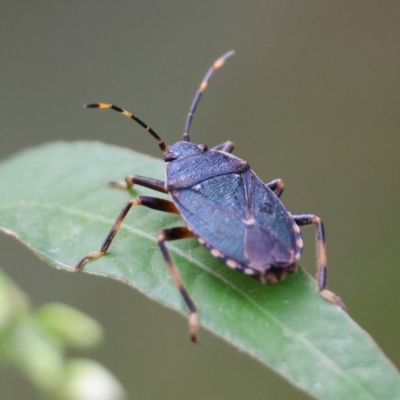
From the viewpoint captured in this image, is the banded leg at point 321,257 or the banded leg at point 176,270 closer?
the banded leg at point 176,270

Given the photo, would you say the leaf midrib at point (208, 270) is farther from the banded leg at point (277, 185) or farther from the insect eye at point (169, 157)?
the banded leg at point (277, 185)

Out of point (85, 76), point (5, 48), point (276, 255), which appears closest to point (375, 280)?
point (85, 76)

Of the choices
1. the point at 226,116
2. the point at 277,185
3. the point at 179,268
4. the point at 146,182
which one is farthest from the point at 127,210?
the point at 226,116

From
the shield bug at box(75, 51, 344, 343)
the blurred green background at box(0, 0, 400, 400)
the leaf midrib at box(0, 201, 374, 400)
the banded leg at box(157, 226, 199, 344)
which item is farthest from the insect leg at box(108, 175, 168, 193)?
the blurred green background at box(0, 0, 400, 400)

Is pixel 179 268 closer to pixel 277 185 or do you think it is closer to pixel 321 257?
pixel 321 257

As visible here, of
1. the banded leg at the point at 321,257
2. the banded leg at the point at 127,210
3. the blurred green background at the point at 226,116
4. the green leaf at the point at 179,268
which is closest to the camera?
the green leaf at the point at 179,268

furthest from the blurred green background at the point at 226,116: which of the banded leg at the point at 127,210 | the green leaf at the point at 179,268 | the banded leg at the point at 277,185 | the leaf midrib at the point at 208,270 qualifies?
the banded leg at the point at 277,185

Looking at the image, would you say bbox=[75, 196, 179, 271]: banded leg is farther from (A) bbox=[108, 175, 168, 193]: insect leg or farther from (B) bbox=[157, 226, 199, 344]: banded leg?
(B) bbox=[157, 226, 199, 344]: banded leg

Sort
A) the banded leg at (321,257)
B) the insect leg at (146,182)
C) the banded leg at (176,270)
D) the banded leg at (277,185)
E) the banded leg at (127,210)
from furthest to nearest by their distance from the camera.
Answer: the banded leg at (277,185) → the insect leg at (146,182) → the banded leg at (127,210) → the banded leg at (321,257) → the banded leg at (176,270)

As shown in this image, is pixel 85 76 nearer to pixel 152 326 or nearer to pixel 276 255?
pixel 152 326
